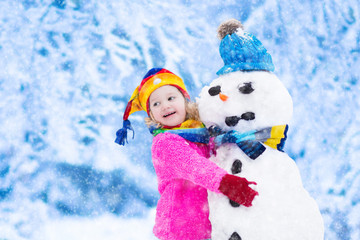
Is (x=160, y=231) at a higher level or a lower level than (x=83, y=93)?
lower

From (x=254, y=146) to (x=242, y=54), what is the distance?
1.15 ft

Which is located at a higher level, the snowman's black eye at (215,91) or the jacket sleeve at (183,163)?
the snowman's black eye at (215,91)

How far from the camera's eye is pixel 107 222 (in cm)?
306

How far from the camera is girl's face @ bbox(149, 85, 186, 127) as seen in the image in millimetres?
1375

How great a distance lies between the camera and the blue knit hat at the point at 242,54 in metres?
1.26

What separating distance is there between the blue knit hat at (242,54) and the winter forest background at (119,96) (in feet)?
6.05

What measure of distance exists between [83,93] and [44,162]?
73 centimetres

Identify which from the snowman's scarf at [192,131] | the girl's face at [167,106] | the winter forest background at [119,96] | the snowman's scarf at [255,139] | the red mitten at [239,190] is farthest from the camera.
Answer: the winter forest background at [119,96]

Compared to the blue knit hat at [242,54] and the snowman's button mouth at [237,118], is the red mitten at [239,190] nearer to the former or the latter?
the snowman's button mouth at [237,118]

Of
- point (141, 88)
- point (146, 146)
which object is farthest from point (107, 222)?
point (141, 88)

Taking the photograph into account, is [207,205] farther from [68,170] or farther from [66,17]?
[66,17]

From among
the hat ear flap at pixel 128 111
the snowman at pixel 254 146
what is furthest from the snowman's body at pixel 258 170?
the hat ear flap at pixel 128 111

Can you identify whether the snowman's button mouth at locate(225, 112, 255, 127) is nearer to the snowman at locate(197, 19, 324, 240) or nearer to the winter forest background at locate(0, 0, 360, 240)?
the snowman at locate(197, 19, 324, 240)

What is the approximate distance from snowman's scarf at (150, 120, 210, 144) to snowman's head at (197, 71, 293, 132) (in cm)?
4
